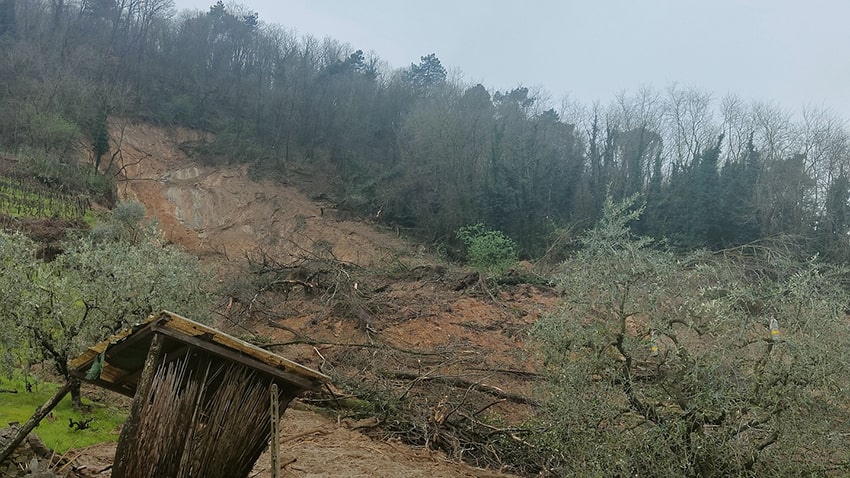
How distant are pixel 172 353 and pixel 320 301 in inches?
432

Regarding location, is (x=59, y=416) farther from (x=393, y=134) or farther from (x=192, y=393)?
(x=393, y=134)

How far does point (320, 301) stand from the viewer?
1638cm

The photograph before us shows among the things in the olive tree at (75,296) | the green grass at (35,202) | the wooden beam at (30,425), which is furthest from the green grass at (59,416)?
the green grass at (35,202)

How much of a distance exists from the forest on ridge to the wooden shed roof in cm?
2556

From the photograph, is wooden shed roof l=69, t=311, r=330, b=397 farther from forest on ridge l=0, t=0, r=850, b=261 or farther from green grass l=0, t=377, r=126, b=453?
forest on ridge l=0, t=0, r=850, b=261

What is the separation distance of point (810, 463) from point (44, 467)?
7.91 meters

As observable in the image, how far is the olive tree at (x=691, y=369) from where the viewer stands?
604cm

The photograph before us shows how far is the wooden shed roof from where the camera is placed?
5.12m

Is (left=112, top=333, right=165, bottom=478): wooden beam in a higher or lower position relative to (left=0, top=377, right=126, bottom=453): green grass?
higher

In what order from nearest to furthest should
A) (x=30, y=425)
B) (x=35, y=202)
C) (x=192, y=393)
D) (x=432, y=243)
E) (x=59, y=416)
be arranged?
(x=192, y=393) → (x=30, y=425) → (x=59, y=416) → (x=35, y=202) → (x=432, y=243)

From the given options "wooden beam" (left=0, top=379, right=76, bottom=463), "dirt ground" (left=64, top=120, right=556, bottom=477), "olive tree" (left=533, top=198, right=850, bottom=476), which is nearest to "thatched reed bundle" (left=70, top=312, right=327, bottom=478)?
"wooden beam" (left=0, top=379, right=76, bottom=463)

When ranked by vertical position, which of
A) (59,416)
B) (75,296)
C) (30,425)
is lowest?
(59,416)

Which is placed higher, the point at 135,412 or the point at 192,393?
the point at 192,393

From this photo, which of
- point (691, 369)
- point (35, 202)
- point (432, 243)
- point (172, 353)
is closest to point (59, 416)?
point (172, 353)
